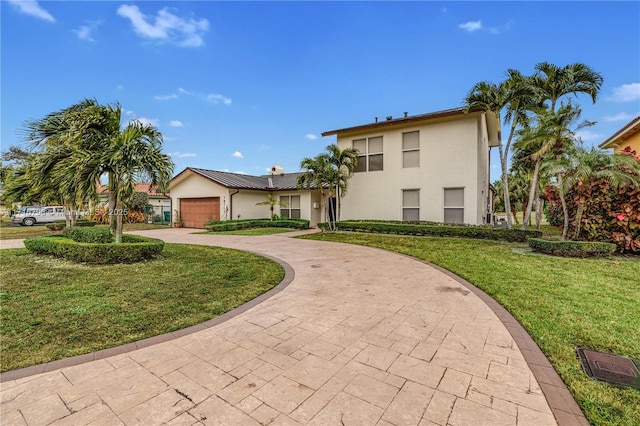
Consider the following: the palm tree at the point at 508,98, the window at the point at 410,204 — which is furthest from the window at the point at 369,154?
the palm tree at the point at 508,98

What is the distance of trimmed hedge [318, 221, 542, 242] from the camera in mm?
10773

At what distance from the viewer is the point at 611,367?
2699 mm

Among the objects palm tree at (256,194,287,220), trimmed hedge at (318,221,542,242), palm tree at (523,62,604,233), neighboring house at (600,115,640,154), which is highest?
palm tree at (523,62,604,233)

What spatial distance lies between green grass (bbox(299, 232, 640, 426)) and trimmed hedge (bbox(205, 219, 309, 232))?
29.5ft

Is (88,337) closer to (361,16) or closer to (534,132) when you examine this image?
(534,132)

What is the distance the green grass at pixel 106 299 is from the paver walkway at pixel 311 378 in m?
0.54

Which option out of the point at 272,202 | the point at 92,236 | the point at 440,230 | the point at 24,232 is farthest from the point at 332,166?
the point at 24,232

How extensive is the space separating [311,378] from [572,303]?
4.53 metres

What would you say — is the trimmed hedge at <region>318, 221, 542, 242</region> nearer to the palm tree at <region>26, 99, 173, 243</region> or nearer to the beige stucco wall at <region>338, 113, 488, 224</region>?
the beige stucco wall at <region>338, 113, 488, 224</region>

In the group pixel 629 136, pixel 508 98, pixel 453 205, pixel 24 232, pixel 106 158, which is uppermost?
pixel 508 98

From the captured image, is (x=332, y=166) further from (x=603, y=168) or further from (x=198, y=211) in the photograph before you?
(x=198, y=211)

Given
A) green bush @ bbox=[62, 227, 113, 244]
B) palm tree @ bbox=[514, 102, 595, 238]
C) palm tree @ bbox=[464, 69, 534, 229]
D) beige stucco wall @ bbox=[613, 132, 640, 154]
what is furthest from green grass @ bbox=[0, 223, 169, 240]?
beige stucco wall @ bbox=[613, 132, 640, 154]

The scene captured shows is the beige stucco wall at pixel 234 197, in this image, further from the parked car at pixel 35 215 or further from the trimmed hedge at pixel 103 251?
the parked car at pixel 35 215

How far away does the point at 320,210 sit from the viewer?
19484mm
